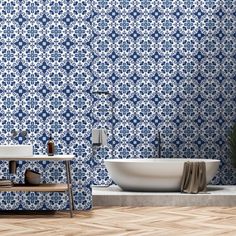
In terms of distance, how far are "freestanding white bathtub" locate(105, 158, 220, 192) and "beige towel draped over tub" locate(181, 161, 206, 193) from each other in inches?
2.4

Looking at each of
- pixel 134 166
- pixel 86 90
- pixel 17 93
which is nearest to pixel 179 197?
pixel 134 166

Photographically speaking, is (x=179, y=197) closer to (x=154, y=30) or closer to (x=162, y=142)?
(x=162, y=142)

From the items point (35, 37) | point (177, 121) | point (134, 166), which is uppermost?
point (35, 37)

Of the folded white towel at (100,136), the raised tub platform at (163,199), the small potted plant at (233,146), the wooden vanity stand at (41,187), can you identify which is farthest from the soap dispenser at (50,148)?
the small potted plant at (233,146)

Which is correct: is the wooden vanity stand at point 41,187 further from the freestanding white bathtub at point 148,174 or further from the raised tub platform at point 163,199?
the freestanding white bathtub at point 148,174

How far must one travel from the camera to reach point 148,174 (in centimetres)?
680

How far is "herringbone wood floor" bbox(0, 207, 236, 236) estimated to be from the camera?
4621 millimetres

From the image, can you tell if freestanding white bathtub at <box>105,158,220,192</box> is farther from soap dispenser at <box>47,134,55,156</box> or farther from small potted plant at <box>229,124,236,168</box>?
soap dispenser at <box>47,134,55,156</box>

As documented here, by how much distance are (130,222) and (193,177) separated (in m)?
1.79

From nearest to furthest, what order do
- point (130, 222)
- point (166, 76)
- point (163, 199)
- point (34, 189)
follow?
point (130, 222)
point (34, 189)
point (163, 199)
point (166, 76)

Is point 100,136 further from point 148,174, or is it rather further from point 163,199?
point 163,199

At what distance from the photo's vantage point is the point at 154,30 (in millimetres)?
7859

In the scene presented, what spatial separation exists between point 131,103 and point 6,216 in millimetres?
2745

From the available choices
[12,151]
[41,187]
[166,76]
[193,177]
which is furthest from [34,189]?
[166,76]
